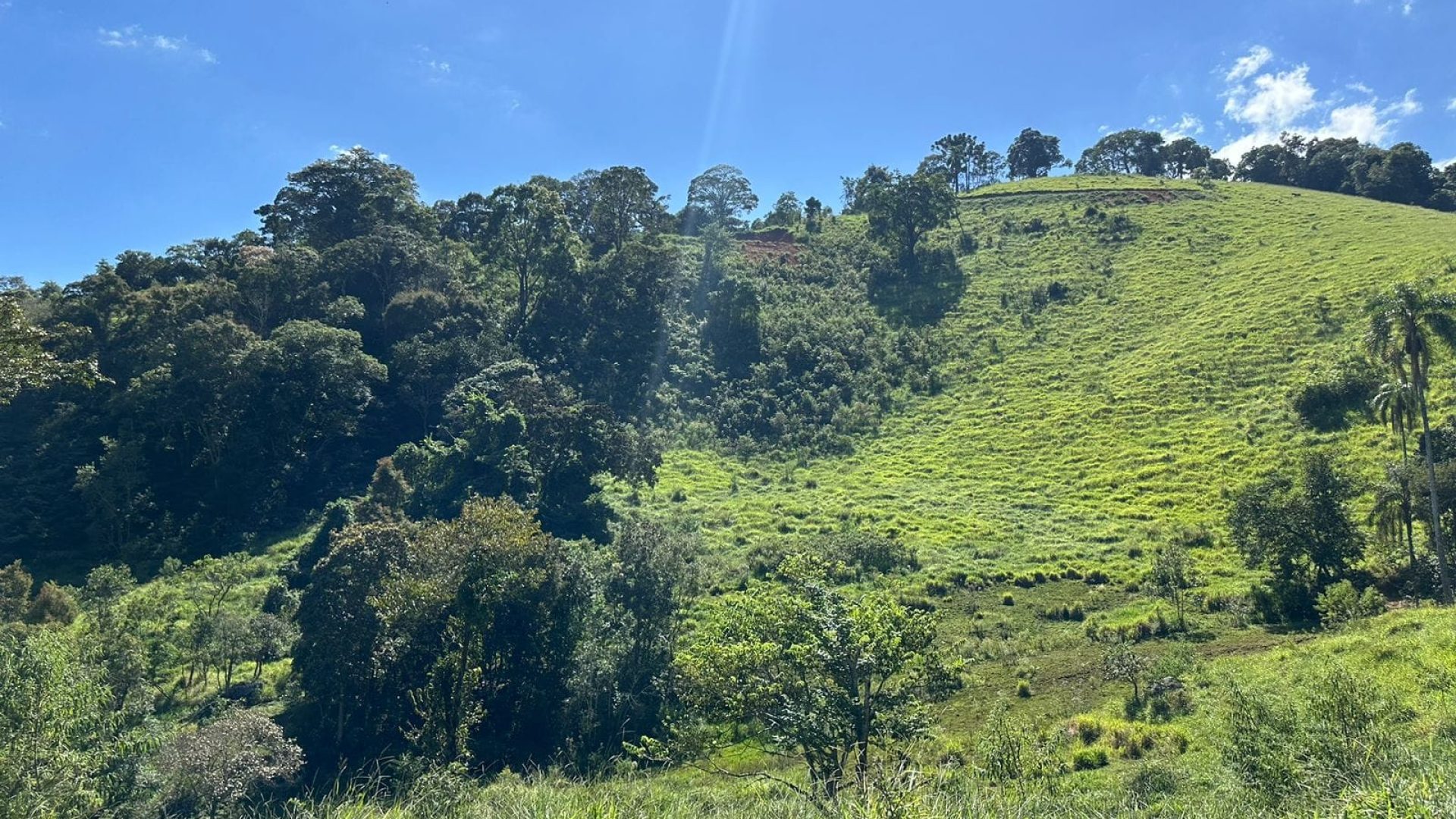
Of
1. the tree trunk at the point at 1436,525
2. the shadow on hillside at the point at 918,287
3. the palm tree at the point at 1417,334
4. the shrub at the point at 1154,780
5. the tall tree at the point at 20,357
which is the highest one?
the shadow on hillside at the point at 918,287

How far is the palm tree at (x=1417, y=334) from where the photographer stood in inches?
992

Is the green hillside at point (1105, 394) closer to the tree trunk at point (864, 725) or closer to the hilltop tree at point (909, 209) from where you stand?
the hilltop tree at point (909, 209)

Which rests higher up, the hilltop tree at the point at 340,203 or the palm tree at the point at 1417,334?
the hilltop tree at the point at 340,203

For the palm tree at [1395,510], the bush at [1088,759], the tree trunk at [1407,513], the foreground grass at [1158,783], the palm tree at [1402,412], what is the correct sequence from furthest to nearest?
the palm tree at [1395,510]
the tree trunk at [1407,513]
the palm tree at [1402,412]
the bush at [1088,759]
the foreground grass at [1158,783]

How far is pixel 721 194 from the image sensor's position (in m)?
87.4

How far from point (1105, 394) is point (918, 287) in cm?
2621

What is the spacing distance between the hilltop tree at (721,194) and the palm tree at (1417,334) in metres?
68.7

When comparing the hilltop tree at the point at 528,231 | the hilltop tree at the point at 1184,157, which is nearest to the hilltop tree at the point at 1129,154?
the hilltop tree at the point at 1184,157

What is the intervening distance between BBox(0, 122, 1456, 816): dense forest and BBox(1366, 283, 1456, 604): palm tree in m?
0.14

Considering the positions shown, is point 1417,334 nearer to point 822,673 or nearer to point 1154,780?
point 1154,780

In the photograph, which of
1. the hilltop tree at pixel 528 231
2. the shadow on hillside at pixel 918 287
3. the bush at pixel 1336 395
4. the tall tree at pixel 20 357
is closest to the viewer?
the tall tree at pixel 20 357

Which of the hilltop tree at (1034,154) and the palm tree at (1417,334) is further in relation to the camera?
the hilltop tree at (1034,154)

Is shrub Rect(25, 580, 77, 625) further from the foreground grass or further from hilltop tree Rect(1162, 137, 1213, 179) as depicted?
hilltop tree Rect(1162, 137, 1213, 179)

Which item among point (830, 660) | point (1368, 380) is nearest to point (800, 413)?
point (1368, 380)
